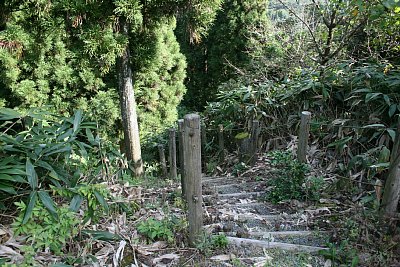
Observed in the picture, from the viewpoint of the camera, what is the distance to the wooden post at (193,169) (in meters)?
1.96

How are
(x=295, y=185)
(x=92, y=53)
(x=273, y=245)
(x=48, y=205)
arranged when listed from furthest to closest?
(x=92, y=53) → (x=295, y=185) → (x=273, y=245) → (x=48, y=205)

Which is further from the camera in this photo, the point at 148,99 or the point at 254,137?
the point at 148,99

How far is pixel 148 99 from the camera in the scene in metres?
6.91

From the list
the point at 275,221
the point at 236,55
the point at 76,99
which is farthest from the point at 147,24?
the point at 236,55

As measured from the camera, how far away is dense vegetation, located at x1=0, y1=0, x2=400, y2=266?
199 cm

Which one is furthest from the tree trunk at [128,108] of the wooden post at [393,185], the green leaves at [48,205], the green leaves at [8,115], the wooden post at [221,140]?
the wooden post at [393,185]

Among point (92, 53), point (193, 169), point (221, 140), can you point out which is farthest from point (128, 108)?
point (193, 169)

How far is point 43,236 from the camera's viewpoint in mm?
1682

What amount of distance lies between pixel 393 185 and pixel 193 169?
A: 131 centimetres

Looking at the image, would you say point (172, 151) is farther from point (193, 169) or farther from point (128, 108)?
point (193, 169)

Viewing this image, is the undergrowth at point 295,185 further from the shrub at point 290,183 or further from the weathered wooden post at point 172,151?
the weathered wooden post at point 172,151

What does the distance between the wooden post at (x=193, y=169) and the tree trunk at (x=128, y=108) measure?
8.75 ft

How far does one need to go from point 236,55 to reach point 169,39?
2.79 metres

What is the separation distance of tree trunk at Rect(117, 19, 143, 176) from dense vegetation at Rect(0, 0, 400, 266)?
0.9 inches
